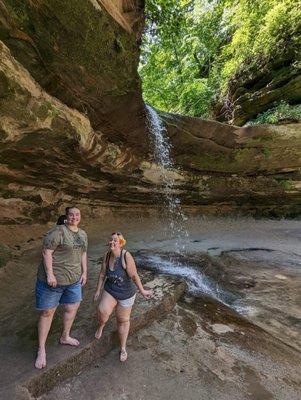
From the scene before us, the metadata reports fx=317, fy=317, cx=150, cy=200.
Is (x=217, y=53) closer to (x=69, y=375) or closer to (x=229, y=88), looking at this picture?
(x=229, y=88)

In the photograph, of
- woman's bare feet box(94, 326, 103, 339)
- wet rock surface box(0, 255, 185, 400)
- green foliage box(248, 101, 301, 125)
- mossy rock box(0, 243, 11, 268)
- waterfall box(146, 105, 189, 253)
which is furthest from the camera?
green foliage box(248, 101, 301, 125)

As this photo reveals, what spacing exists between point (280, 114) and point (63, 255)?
9.08 m

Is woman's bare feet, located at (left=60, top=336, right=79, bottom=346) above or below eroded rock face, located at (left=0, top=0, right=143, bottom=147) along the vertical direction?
below

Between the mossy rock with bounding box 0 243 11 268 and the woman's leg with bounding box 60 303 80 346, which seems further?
the mossy rock with bounding box 0 243 11 268

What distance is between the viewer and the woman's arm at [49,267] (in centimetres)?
288

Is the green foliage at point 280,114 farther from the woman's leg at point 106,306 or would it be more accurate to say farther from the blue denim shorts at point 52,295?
the blue denim shorts at point 52,295

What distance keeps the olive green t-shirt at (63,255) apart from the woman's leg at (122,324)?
0.54 m

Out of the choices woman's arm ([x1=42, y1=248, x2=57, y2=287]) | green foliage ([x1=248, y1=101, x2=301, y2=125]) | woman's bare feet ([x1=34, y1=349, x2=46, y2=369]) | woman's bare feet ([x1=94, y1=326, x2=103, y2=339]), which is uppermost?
green foliage ([x1=248, y1=101, x2=301, y2=125])

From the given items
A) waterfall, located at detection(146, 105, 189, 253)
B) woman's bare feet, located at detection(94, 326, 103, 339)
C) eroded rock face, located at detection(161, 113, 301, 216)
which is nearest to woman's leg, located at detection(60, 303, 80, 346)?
woman's bare feet, located at detection(94, 326, 103, 339)

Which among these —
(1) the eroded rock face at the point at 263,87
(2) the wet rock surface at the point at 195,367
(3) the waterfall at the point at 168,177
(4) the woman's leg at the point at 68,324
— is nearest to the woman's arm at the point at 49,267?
(4) the woman's leg at the point at 68,324

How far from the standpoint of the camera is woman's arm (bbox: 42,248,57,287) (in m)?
2.88

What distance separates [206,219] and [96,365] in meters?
7.41

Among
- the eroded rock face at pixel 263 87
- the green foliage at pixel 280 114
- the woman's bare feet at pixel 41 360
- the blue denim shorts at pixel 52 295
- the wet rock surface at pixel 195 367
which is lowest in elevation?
the wet rock surface at pixel 195 367

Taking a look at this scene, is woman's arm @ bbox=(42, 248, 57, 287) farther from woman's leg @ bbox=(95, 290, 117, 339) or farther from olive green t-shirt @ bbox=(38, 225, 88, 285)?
woman's leg @ bbox=(95, 290, 117, 339)
